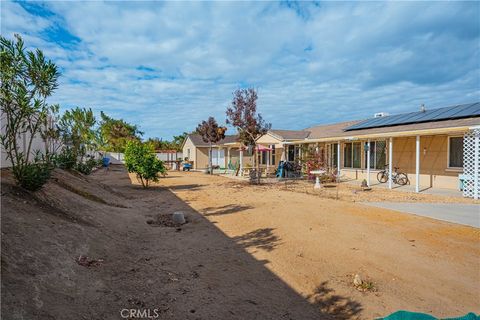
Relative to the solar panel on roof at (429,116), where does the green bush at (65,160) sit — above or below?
below

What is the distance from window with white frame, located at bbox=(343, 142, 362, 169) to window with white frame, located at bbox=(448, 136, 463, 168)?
17.8 ft

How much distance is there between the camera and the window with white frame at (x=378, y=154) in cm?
1788

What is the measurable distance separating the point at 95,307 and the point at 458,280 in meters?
4.76

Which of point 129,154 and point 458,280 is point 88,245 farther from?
point 129,154

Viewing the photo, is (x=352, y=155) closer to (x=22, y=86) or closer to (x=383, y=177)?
(x=383, y=177)

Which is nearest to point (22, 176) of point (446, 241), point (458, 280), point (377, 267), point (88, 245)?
point (88, 245)

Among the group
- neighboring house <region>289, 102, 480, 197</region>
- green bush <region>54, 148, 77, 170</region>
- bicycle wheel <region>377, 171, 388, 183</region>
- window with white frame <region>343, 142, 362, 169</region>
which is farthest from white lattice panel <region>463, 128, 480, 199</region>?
green bush <region>54, 148, 77, 170</region>

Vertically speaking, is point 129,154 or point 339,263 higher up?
point 129,154

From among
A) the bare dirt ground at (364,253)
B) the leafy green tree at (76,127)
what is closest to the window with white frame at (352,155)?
the bare dirt ground at (364,253)

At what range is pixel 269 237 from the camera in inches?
259

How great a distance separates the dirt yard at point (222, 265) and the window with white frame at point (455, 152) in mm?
7985

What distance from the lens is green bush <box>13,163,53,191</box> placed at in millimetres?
6074

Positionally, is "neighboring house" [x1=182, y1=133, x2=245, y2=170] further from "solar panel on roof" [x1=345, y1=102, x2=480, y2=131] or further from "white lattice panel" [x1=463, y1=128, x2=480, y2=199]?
"white lattice panel" [x1=463, y1=128, x2=480, y2=199]

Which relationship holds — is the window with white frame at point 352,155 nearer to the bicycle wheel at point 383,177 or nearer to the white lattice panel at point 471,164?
the bicycle wheel at point 383,177
